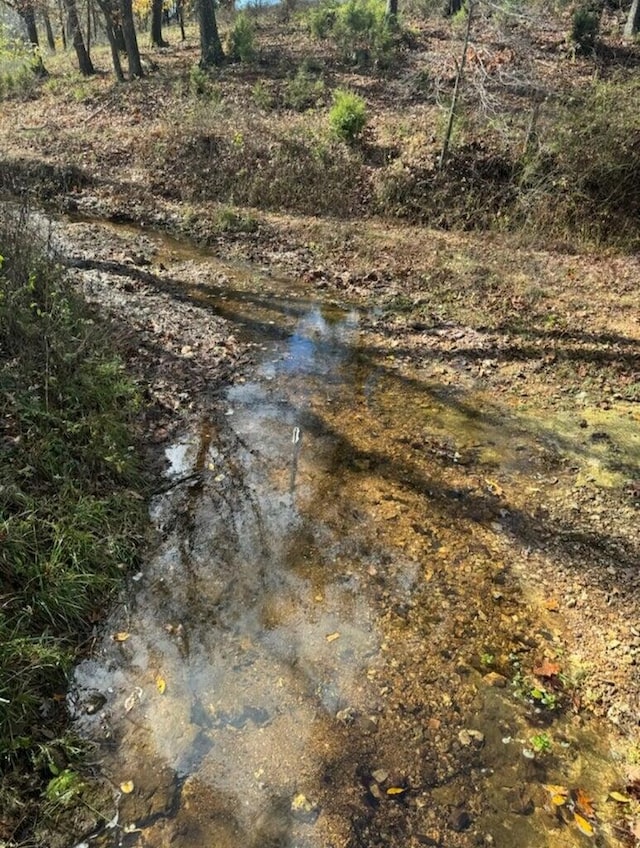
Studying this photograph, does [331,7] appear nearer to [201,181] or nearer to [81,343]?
[201,181]

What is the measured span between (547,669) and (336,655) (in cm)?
140

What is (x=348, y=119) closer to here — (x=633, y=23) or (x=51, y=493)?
(x=633, y=23)

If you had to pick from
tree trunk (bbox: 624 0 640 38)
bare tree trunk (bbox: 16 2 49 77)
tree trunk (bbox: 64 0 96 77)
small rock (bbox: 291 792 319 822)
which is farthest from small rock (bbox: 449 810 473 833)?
tree trunk (bbox: 64 0 96 77)

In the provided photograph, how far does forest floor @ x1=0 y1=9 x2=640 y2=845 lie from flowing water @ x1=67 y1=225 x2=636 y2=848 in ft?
0.36

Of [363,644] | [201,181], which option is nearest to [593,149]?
[201,181]

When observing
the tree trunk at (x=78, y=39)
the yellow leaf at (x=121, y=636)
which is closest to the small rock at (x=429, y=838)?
the yellow leaf at (x=121, y=636)

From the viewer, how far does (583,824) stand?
9.79 feet

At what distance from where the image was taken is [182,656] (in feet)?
12.5

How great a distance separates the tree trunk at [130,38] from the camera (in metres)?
19.1

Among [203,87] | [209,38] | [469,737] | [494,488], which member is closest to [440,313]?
[494,488]

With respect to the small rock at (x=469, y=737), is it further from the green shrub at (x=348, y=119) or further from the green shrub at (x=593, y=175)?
the green shrub at (x=348, y=119)

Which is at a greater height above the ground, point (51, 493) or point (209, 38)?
point (209, 38)

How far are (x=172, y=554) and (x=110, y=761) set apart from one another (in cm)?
162

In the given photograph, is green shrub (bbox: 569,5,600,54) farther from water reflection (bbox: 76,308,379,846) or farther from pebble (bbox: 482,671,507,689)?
pebble (bbox: 482,671,507,689)
